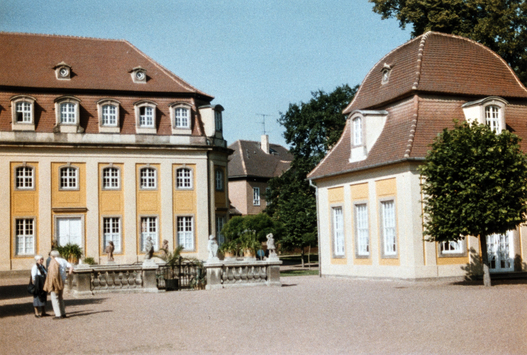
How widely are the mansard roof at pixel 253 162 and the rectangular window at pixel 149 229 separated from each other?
26.0 metres

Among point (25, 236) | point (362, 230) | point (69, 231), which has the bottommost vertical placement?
point (362, 230)

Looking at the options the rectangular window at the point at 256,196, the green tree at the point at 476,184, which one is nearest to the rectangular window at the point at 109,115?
the green tree at the point at 476,184

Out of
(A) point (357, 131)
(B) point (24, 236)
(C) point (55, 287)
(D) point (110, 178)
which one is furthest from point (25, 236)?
(C) point (55, 287)

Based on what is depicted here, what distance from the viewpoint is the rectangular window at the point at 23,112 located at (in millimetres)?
38344

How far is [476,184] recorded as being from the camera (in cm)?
2144

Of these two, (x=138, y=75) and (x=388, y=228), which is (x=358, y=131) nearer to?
(x=388, y=228)

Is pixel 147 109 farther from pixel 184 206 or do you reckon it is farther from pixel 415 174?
pixel 415 174

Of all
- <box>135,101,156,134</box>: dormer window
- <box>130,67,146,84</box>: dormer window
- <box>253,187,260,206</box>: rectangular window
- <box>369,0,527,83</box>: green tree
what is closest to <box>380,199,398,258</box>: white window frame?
<box>369,0,527,83</box>: green tree

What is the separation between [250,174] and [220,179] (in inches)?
912

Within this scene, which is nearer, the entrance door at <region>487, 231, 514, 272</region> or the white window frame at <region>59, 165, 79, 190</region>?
the entrance door at <region>487, 231, 514, 272</region>

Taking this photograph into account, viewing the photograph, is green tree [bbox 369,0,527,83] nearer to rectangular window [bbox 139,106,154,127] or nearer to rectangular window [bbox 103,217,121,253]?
rectangular window [bbox 139,106,154,127]

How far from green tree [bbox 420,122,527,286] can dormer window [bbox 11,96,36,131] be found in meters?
24.1

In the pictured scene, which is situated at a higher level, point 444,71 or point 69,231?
point 444,71

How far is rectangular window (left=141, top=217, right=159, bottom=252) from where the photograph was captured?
4031 cm
